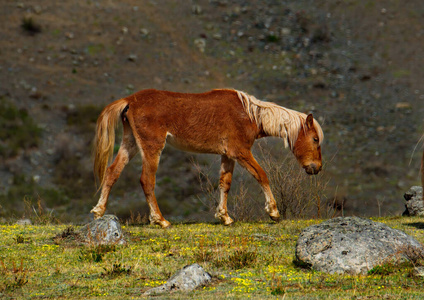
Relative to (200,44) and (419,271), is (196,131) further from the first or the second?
(200,44)

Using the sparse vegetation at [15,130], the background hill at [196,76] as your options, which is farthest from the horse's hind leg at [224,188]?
the sparse vegetation at [15,130]

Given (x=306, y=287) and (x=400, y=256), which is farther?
(x=400, y=256)

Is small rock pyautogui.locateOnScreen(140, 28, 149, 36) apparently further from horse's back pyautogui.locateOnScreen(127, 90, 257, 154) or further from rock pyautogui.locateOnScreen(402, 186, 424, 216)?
horse's back pyautogui.locateOnScreen(127, 90, 257, 154)

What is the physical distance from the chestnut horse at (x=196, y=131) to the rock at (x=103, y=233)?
1.36 metres

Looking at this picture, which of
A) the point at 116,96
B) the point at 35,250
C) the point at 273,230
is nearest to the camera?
the point at 35,250

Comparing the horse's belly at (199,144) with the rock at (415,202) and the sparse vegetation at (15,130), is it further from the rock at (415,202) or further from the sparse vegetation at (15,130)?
the sparse vegetation at (15,130)

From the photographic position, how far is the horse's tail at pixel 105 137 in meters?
11.1

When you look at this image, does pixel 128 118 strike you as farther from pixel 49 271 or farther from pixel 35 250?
pixel 49 271

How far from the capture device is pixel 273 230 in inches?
411

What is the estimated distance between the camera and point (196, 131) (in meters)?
11.0

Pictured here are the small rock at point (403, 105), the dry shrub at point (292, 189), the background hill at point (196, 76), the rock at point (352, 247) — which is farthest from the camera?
the small rock at point (403, 105)

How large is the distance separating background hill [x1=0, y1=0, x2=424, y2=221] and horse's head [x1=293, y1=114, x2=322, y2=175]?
14476 millimetres

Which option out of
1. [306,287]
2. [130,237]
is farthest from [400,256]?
[130,237]

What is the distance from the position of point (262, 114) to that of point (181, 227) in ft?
8.66
